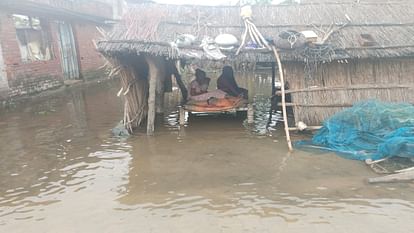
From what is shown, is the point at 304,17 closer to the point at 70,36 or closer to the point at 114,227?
the point at 114,227

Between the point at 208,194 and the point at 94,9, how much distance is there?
666 inches

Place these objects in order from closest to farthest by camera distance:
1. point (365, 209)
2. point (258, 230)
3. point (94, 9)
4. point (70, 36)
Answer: point (258, 230) → point (365, 209) → point (70, 36) → point (94, 9)

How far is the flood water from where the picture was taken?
4543 mm

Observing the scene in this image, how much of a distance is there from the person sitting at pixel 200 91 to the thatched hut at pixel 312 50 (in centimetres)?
143

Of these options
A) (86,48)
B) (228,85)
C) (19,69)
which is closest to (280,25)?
(228,85)

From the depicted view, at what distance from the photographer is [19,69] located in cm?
1268

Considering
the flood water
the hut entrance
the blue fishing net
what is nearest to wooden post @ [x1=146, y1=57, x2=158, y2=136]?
the hut entrance

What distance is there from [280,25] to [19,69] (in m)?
9.36

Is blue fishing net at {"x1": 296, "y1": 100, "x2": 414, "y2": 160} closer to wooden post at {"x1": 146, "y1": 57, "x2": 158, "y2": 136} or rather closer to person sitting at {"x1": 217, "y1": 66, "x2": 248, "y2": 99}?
person sitting at {"x1": 217, "y1": 66, "x2": 248, "y2": 99}

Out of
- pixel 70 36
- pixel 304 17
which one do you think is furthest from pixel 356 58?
pixel 70 36

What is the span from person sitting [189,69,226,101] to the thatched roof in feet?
5.17

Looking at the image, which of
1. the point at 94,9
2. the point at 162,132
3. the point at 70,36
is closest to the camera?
the point at 162,132

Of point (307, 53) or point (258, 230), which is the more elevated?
point (307, 53)

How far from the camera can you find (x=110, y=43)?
800cm
